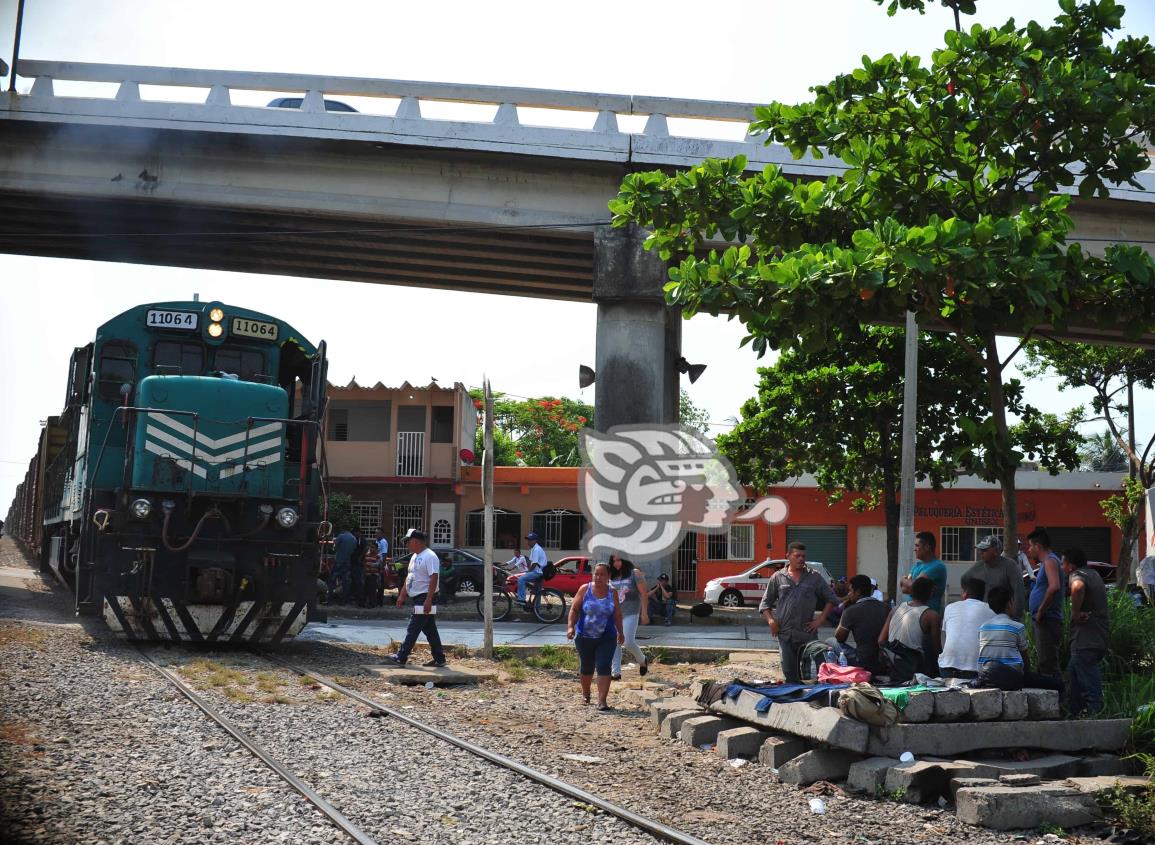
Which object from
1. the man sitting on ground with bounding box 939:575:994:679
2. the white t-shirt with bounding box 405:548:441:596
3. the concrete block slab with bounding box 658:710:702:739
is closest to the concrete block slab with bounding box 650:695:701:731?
the concrete block slab with bounding box 658:710:702:739

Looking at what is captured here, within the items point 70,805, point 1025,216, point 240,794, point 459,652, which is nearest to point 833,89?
point 1025,216

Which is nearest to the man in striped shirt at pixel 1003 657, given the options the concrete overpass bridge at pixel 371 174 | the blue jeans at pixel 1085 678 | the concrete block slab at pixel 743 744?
the blue jeans at pixel 1085 678

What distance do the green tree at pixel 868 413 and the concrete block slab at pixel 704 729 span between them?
50.7 feet

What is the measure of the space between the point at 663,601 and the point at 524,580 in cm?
318

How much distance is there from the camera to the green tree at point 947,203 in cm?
769

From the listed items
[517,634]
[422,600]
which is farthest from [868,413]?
[422,600]

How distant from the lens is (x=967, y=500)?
36.5m

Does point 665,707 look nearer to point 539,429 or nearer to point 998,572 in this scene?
point 998,572

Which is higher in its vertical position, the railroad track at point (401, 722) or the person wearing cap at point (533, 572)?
the person wearing cap at point (533, 572)

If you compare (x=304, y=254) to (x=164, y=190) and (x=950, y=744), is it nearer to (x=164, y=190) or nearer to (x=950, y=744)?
(x=164, y=190)

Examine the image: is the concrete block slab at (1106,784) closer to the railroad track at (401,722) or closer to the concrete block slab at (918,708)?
the concrete block slab at (918,708)

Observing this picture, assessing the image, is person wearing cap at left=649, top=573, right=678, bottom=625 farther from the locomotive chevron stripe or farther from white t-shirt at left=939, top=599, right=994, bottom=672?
white t-shirt at left=939, top=599, right=994, bottom=672

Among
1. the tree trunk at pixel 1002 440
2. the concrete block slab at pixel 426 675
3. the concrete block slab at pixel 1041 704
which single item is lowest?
the concrete block slab at pixel 426 675

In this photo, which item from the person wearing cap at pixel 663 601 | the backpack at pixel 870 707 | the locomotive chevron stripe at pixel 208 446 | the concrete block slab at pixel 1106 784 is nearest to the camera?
the concrete block slab at pixel 1106 784
